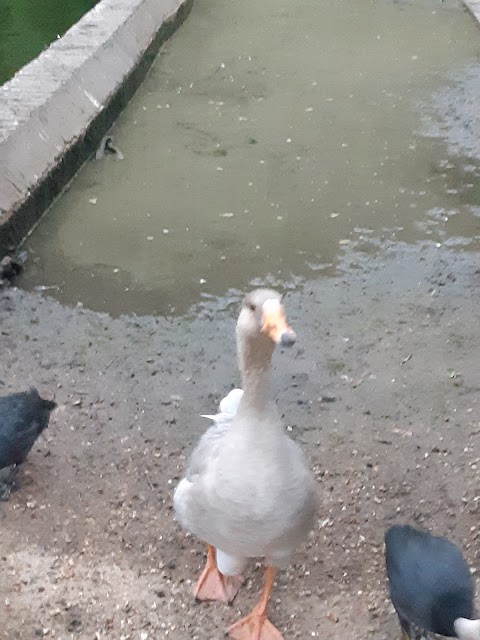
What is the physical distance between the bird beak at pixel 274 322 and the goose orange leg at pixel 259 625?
1.01m

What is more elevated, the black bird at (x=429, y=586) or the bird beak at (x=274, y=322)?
the bird beak at (x=274, y=322)

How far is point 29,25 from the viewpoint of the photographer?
885 centimetres

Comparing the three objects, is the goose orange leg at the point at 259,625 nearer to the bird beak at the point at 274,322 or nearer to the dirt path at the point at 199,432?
the dirt path at the point at 199,432

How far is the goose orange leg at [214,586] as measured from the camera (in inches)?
108

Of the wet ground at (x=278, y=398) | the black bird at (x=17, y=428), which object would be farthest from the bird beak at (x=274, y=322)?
the black bird at (x=17, y=428)

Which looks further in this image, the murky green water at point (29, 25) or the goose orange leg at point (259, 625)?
the murky green water at point (29, 25)

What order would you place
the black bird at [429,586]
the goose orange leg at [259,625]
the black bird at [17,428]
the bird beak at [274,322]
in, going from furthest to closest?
the black bird at [17,428], the goose orange leg at [259,625], the black bird at [429,586], the bird beak at [274,322]

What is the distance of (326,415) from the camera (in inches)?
141

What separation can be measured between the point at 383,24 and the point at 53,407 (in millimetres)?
6583

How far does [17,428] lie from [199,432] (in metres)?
0.82


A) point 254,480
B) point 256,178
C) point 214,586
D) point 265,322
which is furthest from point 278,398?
point 256,178

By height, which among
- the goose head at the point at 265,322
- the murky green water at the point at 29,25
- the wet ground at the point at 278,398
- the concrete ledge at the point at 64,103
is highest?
the goose head at the point at 265,322

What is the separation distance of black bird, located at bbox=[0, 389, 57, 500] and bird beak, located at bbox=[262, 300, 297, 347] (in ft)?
4.73

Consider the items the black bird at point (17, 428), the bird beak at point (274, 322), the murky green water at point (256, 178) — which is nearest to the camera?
the bird beak at point (274, 322)
